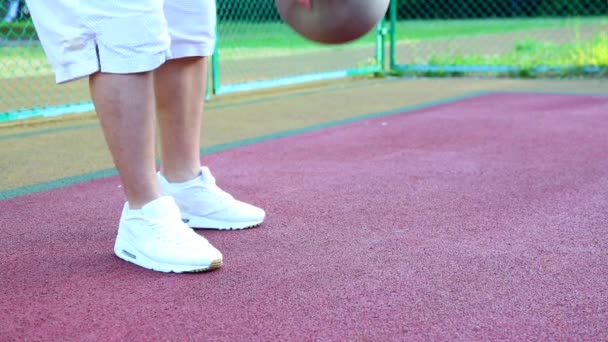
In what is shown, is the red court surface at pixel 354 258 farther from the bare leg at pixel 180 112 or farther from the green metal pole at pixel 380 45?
the green metal pole at pixel 380 45

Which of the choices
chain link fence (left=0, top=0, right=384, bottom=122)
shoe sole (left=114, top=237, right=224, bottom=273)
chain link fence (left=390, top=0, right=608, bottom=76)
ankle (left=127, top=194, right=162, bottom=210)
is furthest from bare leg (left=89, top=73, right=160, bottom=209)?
chain link fence (left=390, top=0, right=608, bottom=76)

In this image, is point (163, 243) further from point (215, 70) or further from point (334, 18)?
point (215, 70)

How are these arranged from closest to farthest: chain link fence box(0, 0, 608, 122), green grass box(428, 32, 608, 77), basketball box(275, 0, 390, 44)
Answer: basketball box(275, 0, 390, 44) < chain link fence box(0, 0, 608, 122) < green grass box(428, 32, 608, 77)

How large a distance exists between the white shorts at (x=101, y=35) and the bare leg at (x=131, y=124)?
41mm

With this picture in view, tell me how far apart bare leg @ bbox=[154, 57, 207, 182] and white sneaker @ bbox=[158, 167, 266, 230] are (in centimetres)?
3

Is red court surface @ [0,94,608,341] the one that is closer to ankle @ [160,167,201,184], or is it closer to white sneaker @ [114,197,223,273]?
white sneaker @ [114,197,223,273]

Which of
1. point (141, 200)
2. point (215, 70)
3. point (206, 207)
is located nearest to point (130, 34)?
point (141, 200)

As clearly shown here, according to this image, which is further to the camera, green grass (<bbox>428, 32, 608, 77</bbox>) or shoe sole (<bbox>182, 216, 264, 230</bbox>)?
green grass (<bbox>428, 32, 608, 77</bbox>)

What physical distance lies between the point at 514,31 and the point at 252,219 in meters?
12.2

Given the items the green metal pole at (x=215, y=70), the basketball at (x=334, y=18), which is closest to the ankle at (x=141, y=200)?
the basketball at (x=334, y=18)

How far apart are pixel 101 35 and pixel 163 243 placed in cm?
52

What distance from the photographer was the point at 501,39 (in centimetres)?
1217

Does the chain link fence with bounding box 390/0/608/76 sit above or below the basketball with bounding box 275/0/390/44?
below

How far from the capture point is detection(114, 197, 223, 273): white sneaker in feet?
6.20
